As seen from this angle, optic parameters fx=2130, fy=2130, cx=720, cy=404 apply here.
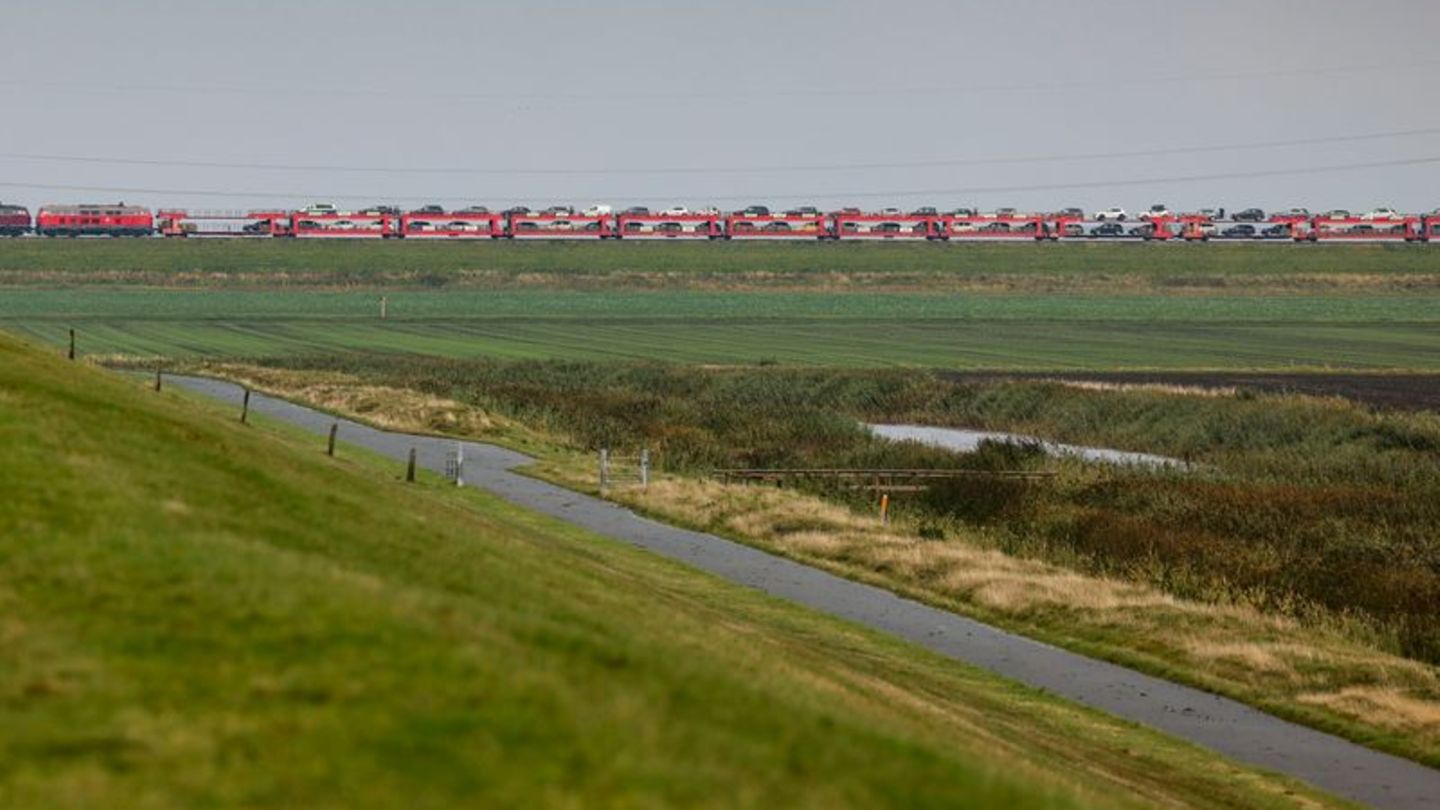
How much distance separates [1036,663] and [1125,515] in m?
→ 16.8

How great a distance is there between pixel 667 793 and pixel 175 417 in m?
26.6

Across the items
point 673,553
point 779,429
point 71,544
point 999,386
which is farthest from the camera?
point 999,386

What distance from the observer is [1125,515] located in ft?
211

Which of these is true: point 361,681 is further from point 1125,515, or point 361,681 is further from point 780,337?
point 780,337

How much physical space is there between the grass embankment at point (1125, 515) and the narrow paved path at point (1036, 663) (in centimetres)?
81

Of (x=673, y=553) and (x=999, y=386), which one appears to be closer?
(x=673, y=553)

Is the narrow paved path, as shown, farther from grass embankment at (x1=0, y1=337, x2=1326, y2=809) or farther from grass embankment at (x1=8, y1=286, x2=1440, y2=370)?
grass embankment at (x1=8, y1=286, x2=1440, y2=370)

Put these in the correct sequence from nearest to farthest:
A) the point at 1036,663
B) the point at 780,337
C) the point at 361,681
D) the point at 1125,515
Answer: the point at 361,681 → the point at 1036,663 → the point at 1125,515 → the point at 780,337

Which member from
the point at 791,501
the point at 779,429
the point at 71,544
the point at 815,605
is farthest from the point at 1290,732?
the point at 779,429

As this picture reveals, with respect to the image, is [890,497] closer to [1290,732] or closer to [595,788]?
[1290,732]

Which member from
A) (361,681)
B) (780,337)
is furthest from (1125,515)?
(780,337)

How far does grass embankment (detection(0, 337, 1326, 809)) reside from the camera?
17.8 metres

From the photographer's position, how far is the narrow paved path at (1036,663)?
38375 millimetres

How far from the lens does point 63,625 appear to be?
2159 cm
